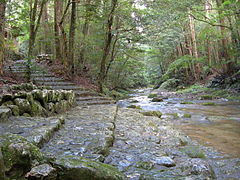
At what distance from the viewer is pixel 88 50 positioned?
14547 millimetres

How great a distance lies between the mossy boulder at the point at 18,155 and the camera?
1.71m

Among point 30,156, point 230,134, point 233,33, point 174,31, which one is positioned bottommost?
point 230,134

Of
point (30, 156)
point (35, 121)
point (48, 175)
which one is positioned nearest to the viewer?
point (48, 175)

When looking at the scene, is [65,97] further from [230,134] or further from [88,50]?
[88,50]

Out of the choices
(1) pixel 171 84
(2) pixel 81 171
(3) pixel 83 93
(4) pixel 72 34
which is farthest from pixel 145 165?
(1) pixel 171 84

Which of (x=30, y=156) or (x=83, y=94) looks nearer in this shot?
(x=30, y=156)

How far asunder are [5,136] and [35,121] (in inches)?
56.1

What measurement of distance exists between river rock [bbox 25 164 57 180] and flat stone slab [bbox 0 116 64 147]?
0.66 m

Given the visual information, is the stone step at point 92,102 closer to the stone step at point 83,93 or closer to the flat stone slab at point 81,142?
the stone step at point 83,93

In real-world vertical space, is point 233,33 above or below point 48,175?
above

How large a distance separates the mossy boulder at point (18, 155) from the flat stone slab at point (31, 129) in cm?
46

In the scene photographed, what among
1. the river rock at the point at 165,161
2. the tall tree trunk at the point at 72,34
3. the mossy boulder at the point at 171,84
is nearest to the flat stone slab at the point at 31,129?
the river rock at the point at 165,161

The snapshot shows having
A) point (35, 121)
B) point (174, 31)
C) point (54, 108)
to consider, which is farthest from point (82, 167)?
point (174, 31)

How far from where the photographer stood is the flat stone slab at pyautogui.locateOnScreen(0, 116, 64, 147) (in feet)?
8.14
